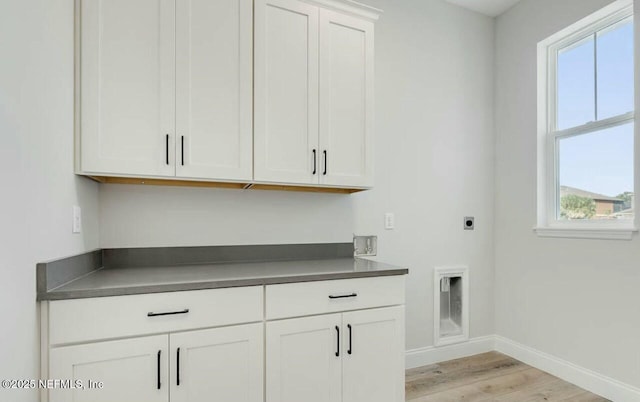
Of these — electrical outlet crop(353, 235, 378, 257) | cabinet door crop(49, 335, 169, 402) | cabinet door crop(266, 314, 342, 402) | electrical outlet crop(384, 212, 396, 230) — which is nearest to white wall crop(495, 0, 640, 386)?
electrical outlet crop(384, 212, 396, 230)

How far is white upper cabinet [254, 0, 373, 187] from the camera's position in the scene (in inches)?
74.5

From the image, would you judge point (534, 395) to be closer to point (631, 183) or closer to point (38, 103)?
point (631, 183)

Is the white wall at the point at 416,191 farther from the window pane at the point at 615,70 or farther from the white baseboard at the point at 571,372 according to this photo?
the window pane at the point at 615,70

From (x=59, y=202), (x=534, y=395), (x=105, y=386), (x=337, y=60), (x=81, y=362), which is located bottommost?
(x=534, y=395)

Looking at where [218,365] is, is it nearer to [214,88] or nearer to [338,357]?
[338,357]

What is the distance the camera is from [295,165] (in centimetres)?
196

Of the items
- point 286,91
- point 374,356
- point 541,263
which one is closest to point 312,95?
point 286,91

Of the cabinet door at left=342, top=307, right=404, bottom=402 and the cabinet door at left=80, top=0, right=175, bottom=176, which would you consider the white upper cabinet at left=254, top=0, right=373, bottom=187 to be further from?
the cabinet door at left=342, top=307, right=404, bottom=402

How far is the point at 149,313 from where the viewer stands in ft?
4.59

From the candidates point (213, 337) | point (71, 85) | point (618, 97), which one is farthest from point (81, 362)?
point (618, 97)

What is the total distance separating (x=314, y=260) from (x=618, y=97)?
2264 mm

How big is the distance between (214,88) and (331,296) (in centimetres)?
121

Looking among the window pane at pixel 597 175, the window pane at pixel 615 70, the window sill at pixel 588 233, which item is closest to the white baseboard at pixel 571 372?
the window sill at pixel 588 233

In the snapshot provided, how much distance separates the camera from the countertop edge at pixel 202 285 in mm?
1293
